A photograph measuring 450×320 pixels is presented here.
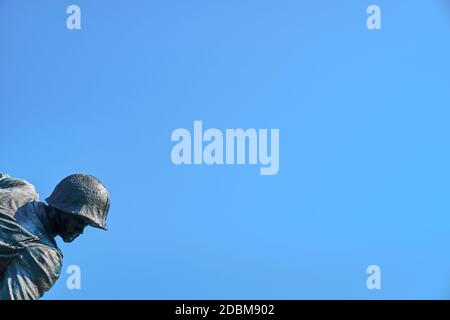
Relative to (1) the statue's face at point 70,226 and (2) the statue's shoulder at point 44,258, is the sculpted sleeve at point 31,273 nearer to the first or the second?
(2) the statue's shoulder at point 44,258

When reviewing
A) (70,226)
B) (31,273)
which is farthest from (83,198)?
(31,273)

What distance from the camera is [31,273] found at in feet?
Answer: 73.7

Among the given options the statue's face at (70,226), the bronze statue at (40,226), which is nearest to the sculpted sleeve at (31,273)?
the bronze statue at (40,226)

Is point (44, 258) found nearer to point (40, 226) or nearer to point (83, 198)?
point (40, 226)

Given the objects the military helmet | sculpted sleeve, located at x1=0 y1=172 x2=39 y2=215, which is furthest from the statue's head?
sculpted sleeve, located at x1=0 y1=172 x2=39 y2=215

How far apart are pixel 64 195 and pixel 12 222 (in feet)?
1.48

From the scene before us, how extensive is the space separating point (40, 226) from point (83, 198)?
0.41m

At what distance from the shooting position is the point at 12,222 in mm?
22656
